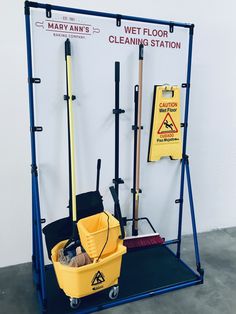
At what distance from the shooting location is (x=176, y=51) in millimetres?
2221

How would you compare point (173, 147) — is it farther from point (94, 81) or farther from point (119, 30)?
point (119, 30)

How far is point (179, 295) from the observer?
2.05 metres

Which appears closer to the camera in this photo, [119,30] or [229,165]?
[119,30]

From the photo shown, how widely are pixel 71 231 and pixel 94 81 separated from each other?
1.02 metres

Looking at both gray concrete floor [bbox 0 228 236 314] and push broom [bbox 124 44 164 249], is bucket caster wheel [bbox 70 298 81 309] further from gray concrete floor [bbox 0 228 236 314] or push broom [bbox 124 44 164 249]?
push broom [bbox 124 44 164 249]

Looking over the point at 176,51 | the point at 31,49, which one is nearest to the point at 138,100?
the point at 176,51

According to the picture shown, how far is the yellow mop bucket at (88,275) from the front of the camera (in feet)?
5.66

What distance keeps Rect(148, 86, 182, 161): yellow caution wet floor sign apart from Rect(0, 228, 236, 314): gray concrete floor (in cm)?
94

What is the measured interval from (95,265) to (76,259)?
13cm

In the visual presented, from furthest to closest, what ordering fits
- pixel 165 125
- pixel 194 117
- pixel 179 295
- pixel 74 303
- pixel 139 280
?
1. pixel 194 117
2. pixel 165 125
3. pixel 139 280
4. pixel 179 295
5. pixel 74 303

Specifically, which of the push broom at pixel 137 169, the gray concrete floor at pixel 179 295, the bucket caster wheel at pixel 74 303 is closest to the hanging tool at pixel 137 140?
the push broom at pixel 137 169

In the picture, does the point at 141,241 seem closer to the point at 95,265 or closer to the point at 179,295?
the point at 179,295

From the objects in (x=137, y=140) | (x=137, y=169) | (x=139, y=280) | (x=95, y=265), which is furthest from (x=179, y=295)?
(x=137, y=140)

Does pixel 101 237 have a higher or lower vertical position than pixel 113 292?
higher
